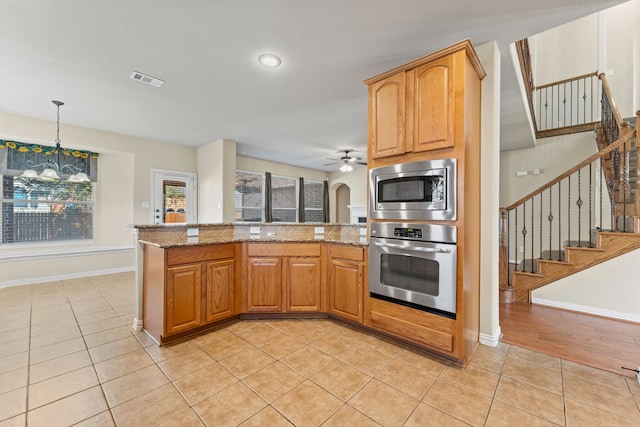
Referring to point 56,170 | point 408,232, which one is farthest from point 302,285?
point 56,170

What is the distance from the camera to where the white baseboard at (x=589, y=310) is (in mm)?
3020

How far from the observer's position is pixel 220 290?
2.76 metres

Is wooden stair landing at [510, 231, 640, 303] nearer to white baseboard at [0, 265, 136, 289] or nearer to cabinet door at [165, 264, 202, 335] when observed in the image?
cabinet door at [165, 264, 202, 335]

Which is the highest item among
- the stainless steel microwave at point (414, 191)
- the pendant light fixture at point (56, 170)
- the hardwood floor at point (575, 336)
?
the pendant light fixture at point (56, 170)

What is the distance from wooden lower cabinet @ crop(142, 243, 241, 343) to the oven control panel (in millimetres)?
1694

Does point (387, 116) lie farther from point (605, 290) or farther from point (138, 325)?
point (605, 290)

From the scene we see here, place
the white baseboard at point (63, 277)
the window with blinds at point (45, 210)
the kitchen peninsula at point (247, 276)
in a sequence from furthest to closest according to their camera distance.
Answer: the window with blinds at point (45, 210) → the white baseboard at point (63, 277) → the kitchen peninsula at point (247, 276)

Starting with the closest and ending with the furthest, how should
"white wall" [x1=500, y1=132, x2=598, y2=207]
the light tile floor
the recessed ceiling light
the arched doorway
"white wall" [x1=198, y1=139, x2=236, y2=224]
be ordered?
1. the light tile floor
2. the recessed ceiling light
3. "white wall" [x1=500, y1=132, x2=598, y2=207]
4. "white wall" [x1=198, y1=139, x2=236, y2=224]
5. the arched doorway

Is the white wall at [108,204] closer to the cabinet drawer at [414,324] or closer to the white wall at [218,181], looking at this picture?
the white wall at [218,181]

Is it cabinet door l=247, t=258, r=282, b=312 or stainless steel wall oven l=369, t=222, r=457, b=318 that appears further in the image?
cabinet door l=247, t=258, r=282, b=312

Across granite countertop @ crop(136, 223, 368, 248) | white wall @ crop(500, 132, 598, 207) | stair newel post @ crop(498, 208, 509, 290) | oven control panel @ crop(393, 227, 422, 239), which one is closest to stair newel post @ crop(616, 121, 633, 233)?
stair newel post @ crop(498, 208, 509, 290)

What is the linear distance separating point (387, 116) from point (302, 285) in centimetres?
194

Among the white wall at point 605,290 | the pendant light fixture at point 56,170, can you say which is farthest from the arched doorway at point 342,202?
the pendant light fixture at point 56,170

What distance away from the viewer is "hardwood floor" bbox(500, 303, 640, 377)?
2.20 meters
